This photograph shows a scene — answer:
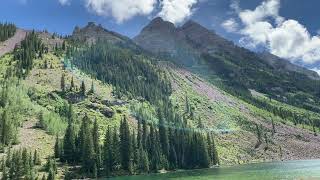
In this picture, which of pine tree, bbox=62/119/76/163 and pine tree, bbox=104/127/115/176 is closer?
pine tree, bbox=104/127/115/176

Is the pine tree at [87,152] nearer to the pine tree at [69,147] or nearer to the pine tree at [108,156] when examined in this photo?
the pine tree at [69,147]

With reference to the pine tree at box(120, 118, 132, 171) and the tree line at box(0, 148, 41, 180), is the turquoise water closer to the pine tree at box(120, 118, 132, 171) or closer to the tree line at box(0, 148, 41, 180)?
the pine tree at box(120, 118, 132, 171)

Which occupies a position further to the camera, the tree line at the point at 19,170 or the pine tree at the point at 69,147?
the pine tree at the point at 69,147

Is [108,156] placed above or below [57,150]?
below

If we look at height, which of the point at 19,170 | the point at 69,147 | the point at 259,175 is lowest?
the point at 259,175

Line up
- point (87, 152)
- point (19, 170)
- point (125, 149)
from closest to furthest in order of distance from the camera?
point (19, 170), point (87, 152), point (125, 149)

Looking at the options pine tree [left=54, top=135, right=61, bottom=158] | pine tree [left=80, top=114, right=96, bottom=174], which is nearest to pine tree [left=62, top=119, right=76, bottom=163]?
pine tree [left=54, top=135, right=61, bottom=158]

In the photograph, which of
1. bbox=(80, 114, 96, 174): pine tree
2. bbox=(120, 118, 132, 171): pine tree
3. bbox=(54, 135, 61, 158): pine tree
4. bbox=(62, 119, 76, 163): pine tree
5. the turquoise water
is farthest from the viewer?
bbox=(54, 135, 61, 158): pine tree

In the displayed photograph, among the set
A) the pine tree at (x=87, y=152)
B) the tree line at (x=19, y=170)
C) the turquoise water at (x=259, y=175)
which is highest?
the pine tree at (x=87, y=152)

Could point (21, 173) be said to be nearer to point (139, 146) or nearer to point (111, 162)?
point (111, 162)

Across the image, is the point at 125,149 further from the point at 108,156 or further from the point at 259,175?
the point at 259,175

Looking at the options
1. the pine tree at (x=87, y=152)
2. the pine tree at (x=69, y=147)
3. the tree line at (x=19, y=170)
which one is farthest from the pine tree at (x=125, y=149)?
the tree line at (x=19, y=170)

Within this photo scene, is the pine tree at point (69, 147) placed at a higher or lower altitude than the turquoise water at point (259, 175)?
higher

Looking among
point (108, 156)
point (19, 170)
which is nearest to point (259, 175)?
point (108, 156)
